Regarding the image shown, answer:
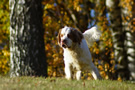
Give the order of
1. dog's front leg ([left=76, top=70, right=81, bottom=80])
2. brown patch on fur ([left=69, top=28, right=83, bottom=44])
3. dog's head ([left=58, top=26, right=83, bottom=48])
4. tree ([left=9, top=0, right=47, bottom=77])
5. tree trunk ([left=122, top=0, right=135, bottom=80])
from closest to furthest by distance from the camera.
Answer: dog's head ([left=58, top=26, right=83, bottom=48]), brown patch on fur ([left=69, top=28, right=83, bottom=44]), dog's front leg ([left=76, top=70, right=81, bottom=80]), tree ([left=9, top=0, right=47, bottom=77]), tree trunk ([left=122, top=0, right=135, bottom=80])

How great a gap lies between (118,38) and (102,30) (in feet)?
3.45

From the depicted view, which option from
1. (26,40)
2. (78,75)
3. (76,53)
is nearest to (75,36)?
(76,53)

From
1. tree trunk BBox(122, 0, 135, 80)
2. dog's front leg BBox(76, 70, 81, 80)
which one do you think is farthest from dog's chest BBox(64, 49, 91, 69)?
tree trunk BBox(122, 0, 135, 80)

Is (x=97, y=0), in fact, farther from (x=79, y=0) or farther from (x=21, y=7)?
(x=21, y=7)

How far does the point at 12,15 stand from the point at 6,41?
6.03 metres

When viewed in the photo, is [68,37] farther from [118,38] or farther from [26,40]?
[118,38]

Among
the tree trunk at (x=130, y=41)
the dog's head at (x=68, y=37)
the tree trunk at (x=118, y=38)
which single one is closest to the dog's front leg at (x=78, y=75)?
the dog's head at (x=68, y=37)

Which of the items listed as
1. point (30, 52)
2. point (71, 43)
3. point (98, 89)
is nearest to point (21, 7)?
point (30, 52)

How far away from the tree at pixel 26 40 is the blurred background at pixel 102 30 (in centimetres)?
435

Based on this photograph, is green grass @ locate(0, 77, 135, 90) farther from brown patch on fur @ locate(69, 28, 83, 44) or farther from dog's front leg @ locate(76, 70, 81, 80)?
brown patch on fur @ locate(69, 28, 83, 44)

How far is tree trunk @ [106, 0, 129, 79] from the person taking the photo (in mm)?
11680

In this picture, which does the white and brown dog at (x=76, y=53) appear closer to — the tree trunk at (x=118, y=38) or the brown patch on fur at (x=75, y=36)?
the brown patch on fur at (x=75, y=36)

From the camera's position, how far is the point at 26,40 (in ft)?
21.9

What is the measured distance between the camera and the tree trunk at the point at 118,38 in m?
11.7
